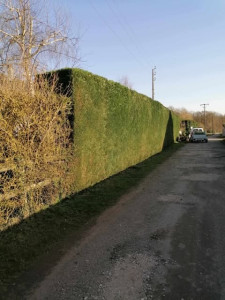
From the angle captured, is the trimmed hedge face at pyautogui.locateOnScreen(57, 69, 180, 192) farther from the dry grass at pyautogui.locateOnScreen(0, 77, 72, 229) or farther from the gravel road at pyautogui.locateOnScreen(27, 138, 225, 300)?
the gravel road at pyautogui.locateOnScreen(27, 138, 225, 300)

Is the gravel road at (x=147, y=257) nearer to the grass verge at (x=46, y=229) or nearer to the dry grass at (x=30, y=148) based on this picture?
the grass verge at (x=46, y=229)

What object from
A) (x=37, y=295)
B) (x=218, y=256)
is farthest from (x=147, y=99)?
(x=37, y=295)

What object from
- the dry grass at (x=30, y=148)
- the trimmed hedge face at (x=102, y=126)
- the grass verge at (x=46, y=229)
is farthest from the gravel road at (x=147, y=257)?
the trimmed hedge face at (x=102, y=126)

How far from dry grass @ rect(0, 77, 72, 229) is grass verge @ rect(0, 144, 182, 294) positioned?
0.27 m

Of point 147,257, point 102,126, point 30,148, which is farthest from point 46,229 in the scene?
point 102,126

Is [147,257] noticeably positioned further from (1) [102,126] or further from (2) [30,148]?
(1) [102,126]

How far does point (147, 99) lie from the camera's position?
14.9 metres

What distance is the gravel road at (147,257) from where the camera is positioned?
9.77 feet

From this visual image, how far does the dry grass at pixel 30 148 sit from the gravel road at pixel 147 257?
1.37 meters

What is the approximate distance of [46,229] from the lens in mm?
4711

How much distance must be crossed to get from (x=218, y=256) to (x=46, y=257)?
8.06 feet

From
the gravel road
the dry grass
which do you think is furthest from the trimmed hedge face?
the gravel road

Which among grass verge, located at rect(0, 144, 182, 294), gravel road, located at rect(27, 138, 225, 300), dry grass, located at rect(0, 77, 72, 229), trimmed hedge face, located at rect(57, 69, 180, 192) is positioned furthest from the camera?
trimmed hedge face, located at rect(57, 69, 180, 192)

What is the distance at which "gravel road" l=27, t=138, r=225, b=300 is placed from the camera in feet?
9.77
